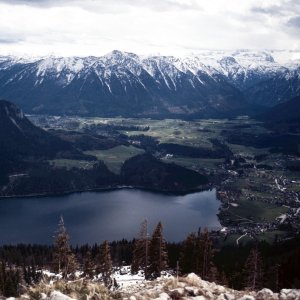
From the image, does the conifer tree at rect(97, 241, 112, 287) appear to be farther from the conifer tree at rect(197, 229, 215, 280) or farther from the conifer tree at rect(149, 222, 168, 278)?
the conifer tree at rect(197, 229, 215, 280)

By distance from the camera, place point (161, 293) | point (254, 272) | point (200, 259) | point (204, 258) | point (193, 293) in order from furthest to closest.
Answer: point (200, 259)
point (204, 258)
point (254, 272)
point (193, 293)
point (161, 293)

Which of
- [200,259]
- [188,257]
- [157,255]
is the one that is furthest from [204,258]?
[157,255]

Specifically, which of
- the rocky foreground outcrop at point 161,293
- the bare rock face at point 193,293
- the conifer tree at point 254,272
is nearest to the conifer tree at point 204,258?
the conifer tree at point 254,272

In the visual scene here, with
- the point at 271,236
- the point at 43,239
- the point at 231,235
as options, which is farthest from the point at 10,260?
the point at 271,236

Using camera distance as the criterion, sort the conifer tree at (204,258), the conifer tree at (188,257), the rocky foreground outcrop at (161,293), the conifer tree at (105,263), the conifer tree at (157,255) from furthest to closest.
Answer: the conifer tree at (188,257) → the conifer tree at (105,263) → the conifer tree at (204,258) → the conifer tree at (157,255) → the rocky foreground outcrop at (161,293)

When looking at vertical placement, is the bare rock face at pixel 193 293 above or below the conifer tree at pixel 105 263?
above

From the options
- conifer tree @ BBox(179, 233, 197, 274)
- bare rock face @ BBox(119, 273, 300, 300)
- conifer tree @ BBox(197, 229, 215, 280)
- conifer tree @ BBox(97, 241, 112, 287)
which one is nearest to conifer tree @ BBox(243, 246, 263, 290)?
conifer tree @ BBox(197, 229, 215, 280)

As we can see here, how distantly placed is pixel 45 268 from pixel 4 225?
8961cm

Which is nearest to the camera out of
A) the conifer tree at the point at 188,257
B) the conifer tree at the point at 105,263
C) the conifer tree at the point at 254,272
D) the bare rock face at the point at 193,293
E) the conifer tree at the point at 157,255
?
the bare rock face at the point at 193,293

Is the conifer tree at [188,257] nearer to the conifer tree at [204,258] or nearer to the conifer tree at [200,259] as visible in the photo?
the conifer tree at [200,259]

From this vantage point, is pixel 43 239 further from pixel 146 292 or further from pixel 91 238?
pixel 146 292

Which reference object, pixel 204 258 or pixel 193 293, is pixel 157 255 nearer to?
pixel 204 258

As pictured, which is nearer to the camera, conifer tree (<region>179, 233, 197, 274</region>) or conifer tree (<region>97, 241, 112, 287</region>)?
conifer tree (<region>97, 241, 112, 287</region>)

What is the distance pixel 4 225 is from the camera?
19412 cm
